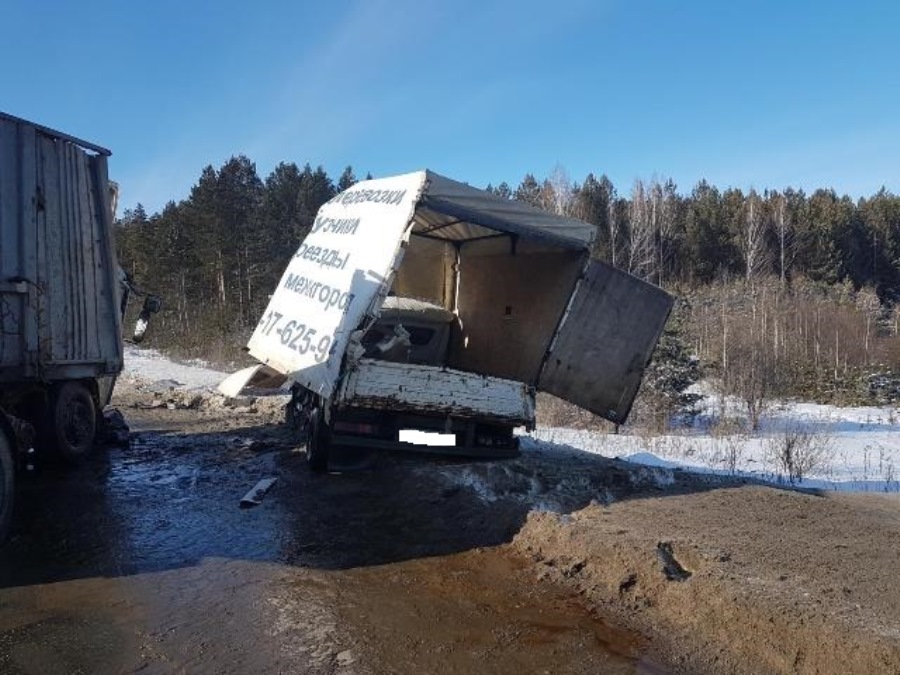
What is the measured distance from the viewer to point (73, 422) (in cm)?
812

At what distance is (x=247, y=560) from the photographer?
514 cm

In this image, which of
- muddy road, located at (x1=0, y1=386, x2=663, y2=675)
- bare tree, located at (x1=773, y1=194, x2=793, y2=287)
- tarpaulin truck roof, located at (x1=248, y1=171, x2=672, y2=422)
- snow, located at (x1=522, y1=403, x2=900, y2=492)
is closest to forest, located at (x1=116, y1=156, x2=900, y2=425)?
bare tree, located at (x1=773, y1=194, x2=793, y2=287)

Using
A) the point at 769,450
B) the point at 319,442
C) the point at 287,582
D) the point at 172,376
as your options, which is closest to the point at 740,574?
the point at 287,582

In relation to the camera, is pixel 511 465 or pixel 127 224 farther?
pixel 127 224

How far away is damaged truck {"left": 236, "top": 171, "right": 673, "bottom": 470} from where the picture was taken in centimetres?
679

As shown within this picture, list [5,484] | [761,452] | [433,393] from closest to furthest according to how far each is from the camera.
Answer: [5,484] < [433,393] < [761,452]

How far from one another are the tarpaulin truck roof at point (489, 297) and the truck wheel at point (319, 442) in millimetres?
421

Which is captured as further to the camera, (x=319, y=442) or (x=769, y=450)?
(x=769, y=450)

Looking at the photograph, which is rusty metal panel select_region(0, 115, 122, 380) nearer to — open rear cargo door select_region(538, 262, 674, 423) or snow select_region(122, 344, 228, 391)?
open rear cargo door select_region(538, 262, 674, 423)

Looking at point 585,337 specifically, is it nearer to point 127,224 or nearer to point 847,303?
point 847,303

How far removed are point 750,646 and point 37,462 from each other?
24.5 ft

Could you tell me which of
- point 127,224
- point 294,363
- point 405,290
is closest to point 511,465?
point 294,363

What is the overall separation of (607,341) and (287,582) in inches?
186

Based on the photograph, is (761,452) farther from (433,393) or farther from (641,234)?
(641,234)
